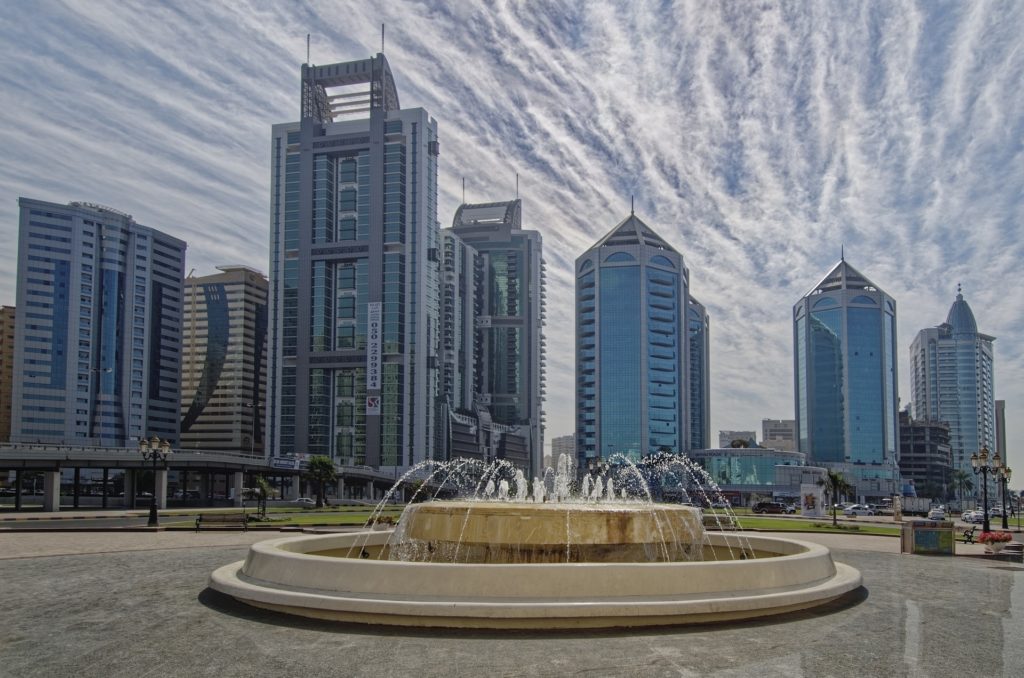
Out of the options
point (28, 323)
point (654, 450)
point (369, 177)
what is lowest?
point (654, 450)

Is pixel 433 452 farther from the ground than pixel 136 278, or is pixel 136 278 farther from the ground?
pixel 136 278

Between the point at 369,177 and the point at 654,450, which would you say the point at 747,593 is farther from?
the point at 654,450

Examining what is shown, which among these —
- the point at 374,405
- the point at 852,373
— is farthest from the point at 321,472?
the point at 852,373

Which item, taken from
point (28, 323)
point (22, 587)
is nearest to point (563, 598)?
point (22, 587)

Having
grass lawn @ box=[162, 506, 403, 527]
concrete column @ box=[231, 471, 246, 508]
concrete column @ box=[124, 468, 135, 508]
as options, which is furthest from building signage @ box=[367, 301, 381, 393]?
grass lawn @ box=[162, 506, 403, 527]

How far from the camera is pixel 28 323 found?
146 m

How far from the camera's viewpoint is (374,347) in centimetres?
13462

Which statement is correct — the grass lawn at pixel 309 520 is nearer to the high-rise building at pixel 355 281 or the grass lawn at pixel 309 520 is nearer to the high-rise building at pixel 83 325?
the high-rise building at pixel 355 281

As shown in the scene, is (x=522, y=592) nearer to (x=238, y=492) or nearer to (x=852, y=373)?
(x=238, y=492)

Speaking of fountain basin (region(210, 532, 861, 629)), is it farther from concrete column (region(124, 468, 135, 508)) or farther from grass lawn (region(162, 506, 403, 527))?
concrete column (region(124, 468, 135, 508))

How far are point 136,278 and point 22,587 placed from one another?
155 meters

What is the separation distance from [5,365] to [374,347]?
8783 cm

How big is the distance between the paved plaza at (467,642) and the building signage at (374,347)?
118m

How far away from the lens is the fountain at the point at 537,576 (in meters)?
12.2
